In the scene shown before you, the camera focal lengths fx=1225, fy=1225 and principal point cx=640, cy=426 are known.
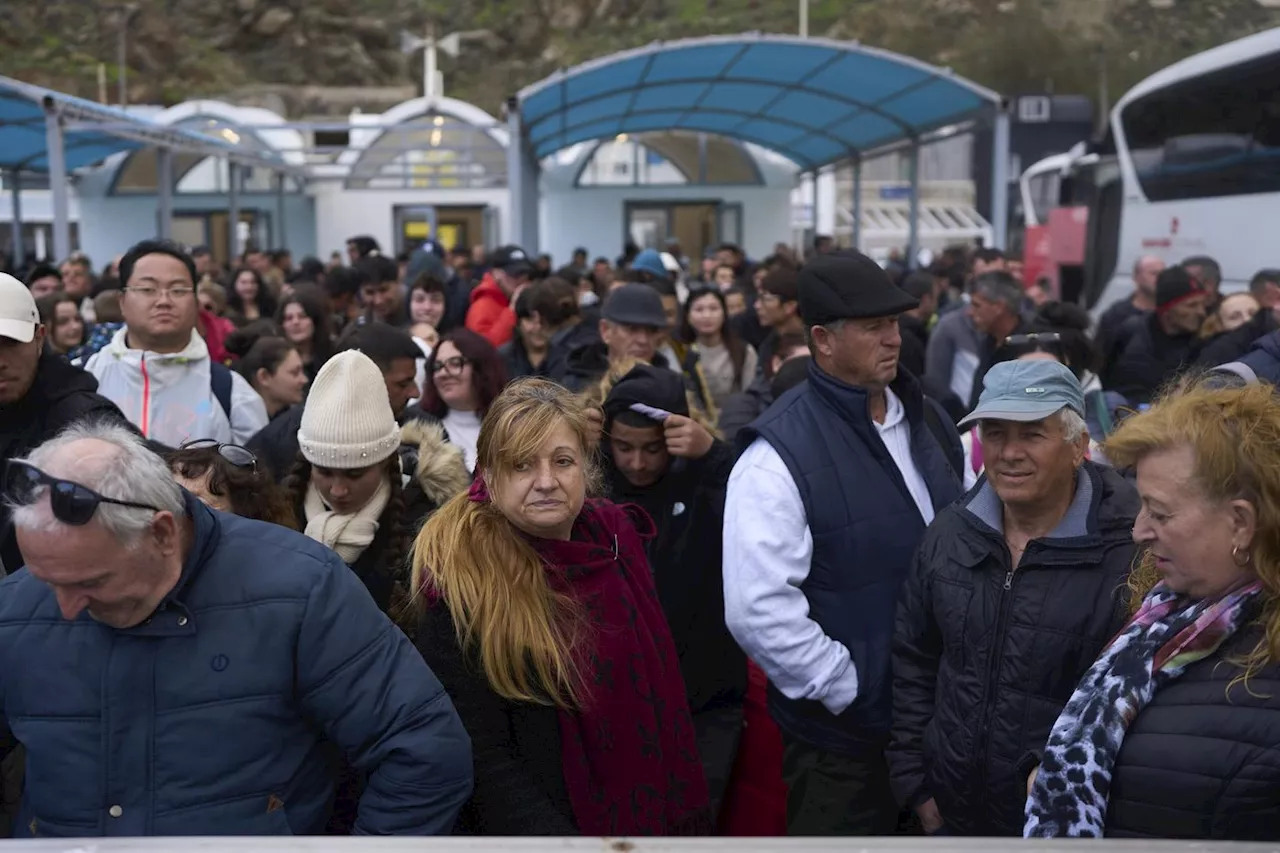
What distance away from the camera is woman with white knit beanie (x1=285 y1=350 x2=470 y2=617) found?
3.26m

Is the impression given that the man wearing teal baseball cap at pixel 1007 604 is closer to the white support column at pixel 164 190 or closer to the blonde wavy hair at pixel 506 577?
the blonde wavy hair at pixel 506 577

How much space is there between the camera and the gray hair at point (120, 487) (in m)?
2.06

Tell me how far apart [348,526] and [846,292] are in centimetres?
150

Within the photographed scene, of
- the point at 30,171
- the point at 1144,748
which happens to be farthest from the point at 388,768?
the point at 30,171

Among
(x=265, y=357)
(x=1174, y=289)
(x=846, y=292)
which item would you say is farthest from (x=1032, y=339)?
(x=1174, y=289)

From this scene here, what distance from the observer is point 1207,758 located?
2.19 metres

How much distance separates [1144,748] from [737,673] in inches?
67.3

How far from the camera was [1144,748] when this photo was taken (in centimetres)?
227

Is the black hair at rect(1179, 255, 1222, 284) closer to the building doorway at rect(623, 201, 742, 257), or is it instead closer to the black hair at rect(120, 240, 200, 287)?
the black hair at rect(120, 240, 200, 287)

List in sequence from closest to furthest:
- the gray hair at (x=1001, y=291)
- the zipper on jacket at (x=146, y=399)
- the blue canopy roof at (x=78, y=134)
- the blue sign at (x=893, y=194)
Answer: the zipper on jacket at (x=146, y=399), the gray hair at (x=1001, y=291), the blue canopy roof at (x=78, y=134), the blue sign at (x=893, y=194)

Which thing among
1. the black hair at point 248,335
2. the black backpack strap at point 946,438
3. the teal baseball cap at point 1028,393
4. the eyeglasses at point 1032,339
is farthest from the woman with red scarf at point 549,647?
the black hair at point 248,335

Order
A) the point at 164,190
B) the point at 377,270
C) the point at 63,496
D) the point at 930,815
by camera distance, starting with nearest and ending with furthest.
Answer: the point at 63,496, the point at 930,815, the point at 377,270, the point at 164,190

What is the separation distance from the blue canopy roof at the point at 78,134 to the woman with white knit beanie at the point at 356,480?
9868mm

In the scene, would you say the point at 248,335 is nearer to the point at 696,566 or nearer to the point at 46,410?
the point at 46,410
